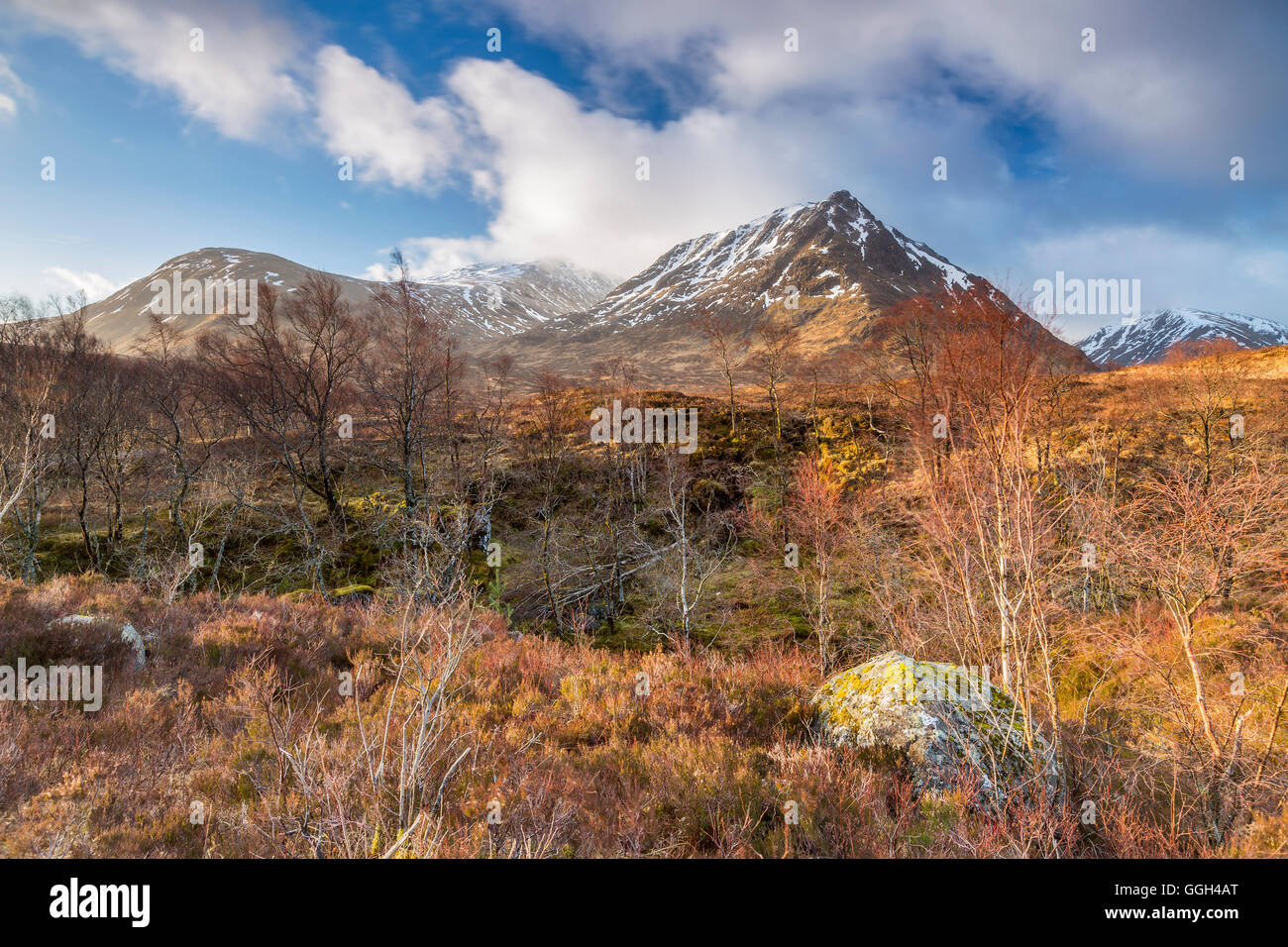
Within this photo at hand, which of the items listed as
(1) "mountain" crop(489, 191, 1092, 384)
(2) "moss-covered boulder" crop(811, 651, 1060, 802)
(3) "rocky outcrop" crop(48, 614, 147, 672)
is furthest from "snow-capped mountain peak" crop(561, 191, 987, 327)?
(3) "rocky outcrop" crop(48, 614, 147, 672)

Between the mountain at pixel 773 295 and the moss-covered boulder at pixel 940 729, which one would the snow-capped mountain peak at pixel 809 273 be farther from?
the moss-covered boulder at pixel 940 729

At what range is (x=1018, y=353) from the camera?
241 inches

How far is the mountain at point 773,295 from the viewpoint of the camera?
118 meters

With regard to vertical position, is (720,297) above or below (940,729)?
above

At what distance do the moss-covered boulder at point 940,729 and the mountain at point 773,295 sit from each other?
304ft

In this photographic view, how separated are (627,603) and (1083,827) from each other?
1891 cm

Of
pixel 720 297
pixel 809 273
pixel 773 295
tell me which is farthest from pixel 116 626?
pixel 809 273

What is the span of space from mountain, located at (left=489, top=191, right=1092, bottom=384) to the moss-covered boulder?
304 ft

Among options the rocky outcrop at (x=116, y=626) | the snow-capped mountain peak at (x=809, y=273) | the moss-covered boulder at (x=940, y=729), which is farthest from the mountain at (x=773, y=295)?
the moss-covered boulder at (x=940, y=729)

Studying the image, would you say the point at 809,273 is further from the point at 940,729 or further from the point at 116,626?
the point at 116,626

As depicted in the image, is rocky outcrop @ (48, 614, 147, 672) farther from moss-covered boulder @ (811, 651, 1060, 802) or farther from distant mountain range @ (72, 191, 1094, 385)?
distant mountain range @ (72, 191, 1094, 385)

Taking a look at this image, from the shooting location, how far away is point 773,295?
471ft

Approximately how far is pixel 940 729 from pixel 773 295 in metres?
154
